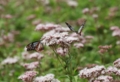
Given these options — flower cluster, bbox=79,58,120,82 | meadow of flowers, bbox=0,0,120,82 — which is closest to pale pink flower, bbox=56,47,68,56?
meadow of flowers, bbox=0,0,120,82

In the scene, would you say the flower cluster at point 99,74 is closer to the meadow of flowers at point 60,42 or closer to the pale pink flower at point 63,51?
the meadow of flowers at point 60,42

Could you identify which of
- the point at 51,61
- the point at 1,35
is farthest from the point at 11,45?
the point at 51,61

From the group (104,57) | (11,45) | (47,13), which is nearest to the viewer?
(104,57)

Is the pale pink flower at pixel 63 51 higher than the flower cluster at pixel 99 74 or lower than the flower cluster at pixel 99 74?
higher

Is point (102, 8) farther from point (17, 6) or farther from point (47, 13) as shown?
point (17, 6)

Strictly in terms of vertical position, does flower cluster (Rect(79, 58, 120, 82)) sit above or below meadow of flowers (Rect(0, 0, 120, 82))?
below

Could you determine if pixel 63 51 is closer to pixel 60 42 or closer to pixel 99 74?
pixel 60 42

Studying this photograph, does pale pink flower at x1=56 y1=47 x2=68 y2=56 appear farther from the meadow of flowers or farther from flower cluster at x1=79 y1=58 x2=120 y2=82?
flower cluster at x1=79 y1=58 x2=120 y2=82

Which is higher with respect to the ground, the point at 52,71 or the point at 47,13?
the point at 47,13

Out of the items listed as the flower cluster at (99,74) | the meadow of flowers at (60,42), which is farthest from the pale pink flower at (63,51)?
the flower cluster at (99,74)
